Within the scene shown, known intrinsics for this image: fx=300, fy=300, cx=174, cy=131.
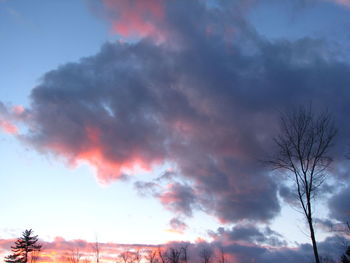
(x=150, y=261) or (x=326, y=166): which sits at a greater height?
(x=326, y=166)

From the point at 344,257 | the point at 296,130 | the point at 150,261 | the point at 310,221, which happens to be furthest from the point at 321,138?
the point at 150,261

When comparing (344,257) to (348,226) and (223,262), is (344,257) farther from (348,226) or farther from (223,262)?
(223,262)

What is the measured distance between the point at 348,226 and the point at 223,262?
70.9 meters

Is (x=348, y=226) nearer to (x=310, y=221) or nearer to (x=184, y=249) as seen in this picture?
(x=310, y=221)

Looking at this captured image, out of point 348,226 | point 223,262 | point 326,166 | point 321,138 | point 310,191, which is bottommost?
point 223,262

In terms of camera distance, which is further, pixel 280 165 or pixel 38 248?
pixel 38 248

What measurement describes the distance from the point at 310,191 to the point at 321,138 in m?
4.25

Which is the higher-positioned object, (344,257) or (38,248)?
(38,248)

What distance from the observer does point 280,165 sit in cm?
2505

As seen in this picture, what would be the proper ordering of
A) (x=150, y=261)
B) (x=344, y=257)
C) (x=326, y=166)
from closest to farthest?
1. (x=326, y=166)
2. (x=344, y=257)
3. (x=150, y=261)

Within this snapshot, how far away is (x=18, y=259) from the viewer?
72812 millimetres

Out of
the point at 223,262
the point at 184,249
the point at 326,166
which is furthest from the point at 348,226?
the point at 223,262

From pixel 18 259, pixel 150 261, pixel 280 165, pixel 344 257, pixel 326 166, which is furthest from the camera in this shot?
pixel 150 261

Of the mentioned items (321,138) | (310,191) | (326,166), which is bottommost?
(310,191)
